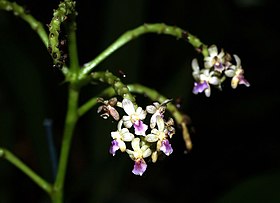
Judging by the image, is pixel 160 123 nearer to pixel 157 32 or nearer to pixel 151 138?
pixel 151 138

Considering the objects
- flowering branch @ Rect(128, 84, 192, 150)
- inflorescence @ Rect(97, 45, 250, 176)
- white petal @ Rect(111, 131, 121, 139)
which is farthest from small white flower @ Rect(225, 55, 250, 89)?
white petal @ Rect(111, 131, 121, 139)

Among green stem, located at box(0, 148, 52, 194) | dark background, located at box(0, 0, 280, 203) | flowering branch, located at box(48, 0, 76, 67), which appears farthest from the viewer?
dark background, located at box(0, 0, 280, 203)

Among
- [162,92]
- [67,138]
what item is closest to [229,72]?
[67,138]

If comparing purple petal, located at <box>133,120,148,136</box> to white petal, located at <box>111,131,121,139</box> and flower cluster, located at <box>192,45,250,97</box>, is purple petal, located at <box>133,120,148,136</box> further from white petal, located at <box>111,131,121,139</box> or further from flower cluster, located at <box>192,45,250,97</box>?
flower cluster, located at <box>192,45,250,97</box>

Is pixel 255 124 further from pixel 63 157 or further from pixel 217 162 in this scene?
pixel 63 157

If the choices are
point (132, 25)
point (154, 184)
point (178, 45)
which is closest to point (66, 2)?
point (132, 25)

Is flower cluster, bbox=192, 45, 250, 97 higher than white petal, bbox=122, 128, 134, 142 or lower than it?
higher
